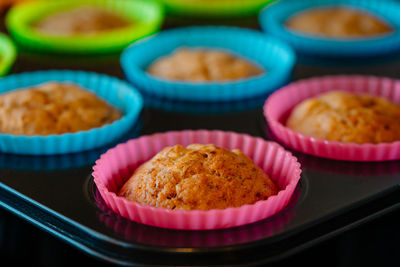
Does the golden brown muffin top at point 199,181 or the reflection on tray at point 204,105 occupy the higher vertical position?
the golden brown muffin top at point 199,181

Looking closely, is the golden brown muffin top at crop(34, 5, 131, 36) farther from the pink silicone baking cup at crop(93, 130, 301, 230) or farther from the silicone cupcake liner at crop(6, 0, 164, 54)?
the pink silicone baking cup at crop(93, 130, 301, 230)

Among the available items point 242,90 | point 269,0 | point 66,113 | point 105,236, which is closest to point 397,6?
point 269,0

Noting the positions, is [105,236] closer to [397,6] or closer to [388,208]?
[388,208]

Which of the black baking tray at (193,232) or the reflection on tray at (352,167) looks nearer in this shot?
the black baking tray at (193,232)

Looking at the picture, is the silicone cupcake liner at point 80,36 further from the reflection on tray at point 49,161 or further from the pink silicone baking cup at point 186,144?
A: the pink silicone baking cup at point 186,144

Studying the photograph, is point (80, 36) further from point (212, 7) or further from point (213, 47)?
point (212, 7)

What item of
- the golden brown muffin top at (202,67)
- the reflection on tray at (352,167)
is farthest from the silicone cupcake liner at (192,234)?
the golden brown muffin top at (202,67)

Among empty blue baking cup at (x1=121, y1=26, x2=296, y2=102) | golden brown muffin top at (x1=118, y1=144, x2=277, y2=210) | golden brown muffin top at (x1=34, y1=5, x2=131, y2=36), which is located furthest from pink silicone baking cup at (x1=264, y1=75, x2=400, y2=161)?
golden brown muffin top at (x1=34, y1=5, x2=131, y2=36)
